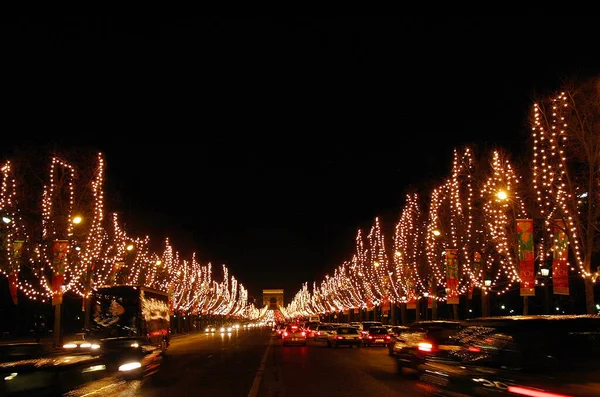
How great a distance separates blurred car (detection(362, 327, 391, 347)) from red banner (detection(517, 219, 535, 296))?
13.4 meters

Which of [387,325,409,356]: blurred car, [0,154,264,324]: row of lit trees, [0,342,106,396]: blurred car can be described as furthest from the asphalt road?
[0,154,264,324]: row of lit trees

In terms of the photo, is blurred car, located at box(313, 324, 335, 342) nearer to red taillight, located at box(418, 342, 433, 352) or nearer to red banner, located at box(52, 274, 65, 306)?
red banner, located at box(52, 274, 65, 306)

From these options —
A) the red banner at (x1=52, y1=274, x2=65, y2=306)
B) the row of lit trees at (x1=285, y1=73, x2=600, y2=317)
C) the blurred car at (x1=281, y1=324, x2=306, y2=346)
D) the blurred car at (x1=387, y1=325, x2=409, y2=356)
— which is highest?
the row of lit trees at (x1=285, y1=73, x2=600, y2=317)

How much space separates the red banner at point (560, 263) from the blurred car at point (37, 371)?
20.9 metres

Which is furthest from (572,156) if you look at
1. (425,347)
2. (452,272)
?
(452,272)

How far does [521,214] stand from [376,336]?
12717 millimetres

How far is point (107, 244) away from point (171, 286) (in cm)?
2595

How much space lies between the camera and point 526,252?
98.8 feet

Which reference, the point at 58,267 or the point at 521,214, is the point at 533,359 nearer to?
the point at 521,214

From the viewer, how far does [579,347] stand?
29.1ft

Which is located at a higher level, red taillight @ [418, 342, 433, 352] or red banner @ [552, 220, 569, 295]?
red banner @ [552, 220, 569, 295]

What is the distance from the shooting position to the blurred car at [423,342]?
19.5 metres

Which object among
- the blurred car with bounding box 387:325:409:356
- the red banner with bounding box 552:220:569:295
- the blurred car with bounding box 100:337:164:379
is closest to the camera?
A: the blurred car with bounding box 100:337:164:379

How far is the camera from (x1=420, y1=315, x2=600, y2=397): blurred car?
829cm
